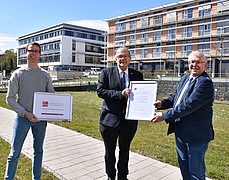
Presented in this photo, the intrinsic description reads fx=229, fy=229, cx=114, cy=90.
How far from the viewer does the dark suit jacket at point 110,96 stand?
319cm

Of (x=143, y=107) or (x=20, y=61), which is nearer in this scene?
(x=143, y=107)

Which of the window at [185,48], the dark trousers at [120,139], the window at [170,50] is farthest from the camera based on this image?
the window at [170,50]

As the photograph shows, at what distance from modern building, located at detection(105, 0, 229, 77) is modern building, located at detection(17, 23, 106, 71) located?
52.3ft

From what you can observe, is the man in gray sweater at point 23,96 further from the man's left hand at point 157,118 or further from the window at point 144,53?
the window at point 144,53

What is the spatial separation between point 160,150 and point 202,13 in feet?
150

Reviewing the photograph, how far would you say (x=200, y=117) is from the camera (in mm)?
2625

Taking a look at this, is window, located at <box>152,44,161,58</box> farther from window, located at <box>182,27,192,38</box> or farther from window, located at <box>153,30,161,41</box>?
window, located at <box>182,27,192,38</box>

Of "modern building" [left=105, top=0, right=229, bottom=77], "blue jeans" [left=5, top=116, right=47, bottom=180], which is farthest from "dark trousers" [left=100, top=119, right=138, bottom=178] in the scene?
"modern building" [left=105, top=0, right=229, bottom=77]

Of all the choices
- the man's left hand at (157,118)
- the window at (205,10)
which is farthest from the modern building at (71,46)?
the man's left hand at (157,118)

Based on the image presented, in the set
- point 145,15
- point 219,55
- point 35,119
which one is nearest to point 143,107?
point 35,119

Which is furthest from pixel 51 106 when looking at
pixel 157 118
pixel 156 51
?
pixel 156 51

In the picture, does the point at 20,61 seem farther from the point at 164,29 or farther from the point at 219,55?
the point at 219,55

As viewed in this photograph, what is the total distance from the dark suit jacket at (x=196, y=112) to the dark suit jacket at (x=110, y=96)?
0.71 metres

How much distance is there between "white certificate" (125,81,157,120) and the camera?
2992 mm
